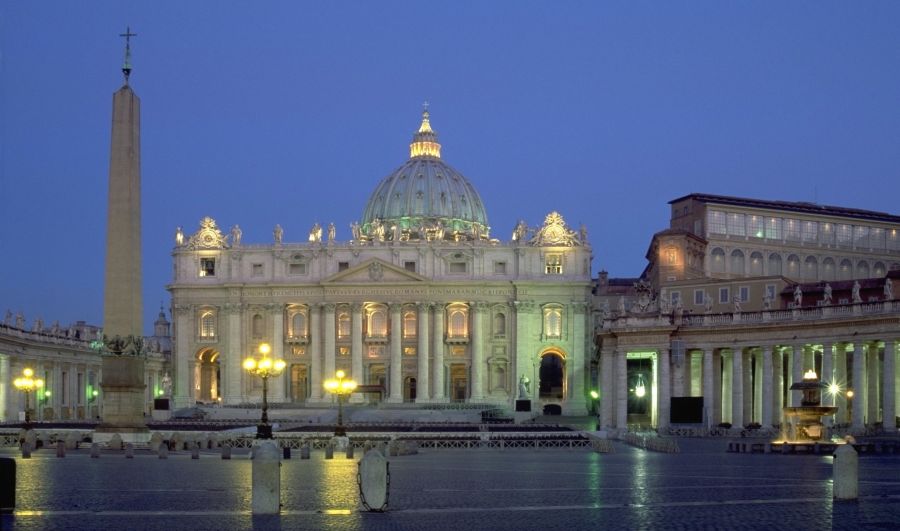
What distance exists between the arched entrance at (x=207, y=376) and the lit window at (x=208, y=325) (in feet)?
4.37

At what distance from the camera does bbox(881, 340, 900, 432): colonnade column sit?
202ft

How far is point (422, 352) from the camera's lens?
131 metres

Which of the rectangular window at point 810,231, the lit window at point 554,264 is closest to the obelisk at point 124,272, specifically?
the rectangular window at point 810,231

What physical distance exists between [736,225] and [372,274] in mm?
36850

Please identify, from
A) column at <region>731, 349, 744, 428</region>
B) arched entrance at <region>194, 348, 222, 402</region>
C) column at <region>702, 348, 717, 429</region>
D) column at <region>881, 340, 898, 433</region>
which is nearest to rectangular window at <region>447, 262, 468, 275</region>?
arched entrance at <region>194, 348, 222, 402</region>

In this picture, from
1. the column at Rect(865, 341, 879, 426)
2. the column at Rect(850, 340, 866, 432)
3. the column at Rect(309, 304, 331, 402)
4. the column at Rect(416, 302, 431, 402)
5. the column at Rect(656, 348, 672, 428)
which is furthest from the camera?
the column at Rect(309, 304, 331, 402)

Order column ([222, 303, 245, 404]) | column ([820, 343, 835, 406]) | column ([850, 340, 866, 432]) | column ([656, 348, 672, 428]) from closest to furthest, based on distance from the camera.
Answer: column ([850, 340, 866, 432])
column ([820, 343, 835, 406])
column ([656, 348, 672, 428])
column ([222, 303, 245, 404])

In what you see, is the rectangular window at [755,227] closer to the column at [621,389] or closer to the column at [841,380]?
the column at [621,389]

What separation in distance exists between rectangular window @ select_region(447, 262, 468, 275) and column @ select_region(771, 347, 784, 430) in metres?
58.1

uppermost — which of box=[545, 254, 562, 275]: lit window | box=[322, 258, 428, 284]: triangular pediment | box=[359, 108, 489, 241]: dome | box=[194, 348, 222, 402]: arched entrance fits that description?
box=[359, 108, 489, 241]: dome

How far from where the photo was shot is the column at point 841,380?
233 ft

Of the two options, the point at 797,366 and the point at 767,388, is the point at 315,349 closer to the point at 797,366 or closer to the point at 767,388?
the point at 767,388

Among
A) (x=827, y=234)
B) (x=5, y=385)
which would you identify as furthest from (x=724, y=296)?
(x=5, y=385)

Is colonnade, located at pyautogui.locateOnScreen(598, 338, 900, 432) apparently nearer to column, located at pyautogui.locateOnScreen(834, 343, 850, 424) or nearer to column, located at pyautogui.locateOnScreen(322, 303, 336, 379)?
column, located at pyautogui.locateOnScreen(834, 343, 850, 424)
